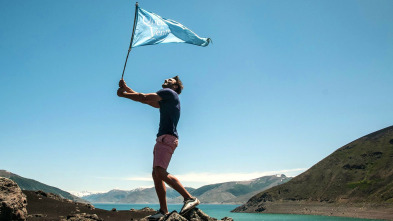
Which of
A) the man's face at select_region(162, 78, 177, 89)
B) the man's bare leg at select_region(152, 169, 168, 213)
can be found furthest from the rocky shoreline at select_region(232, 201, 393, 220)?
the man's face at select_region(162, 78, 177, 89)

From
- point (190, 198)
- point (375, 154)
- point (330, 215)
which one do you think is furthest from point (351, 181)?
point (190, 198)

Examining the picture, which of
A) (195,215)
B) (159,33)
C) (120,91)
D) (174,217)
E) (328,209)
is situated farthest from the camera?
(328,209)

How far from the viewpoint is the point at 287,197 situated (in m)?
177

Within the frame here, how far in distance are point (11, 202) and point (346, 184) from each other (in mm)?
181602

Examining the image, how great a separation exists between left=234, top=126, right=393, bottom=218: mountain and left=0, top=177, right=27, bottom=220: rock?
142m

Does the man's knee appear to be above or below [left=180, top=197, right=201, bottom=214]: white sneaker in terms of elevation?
above

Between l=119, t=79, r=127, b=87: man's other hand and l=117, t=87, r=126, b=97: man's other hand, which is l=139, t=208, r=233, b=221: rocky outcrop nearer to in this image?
l=117, t=87, r=126, b=97: man's other hand

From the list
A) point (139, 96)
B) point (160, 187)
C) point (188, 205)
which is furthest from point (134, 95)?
point (188, 205)

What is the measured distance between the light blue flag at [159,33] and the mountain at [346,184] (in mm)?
140635

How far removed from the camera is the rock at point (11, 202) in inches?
238

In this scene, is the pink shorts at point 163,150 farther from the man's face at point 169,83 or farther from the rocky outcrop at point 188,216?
the man's face at point 169,83

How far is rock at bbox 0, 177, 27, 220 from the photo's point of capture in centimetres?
604

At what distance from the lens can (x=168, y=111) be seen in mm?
5992

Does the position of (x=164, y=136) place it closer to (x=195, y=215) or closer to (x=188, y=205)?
(x=188, y=205)
